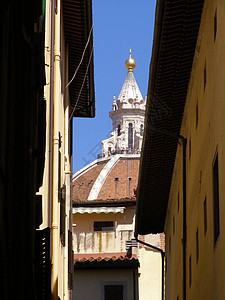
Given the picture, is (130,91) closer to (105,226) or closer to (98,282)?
(105,226)

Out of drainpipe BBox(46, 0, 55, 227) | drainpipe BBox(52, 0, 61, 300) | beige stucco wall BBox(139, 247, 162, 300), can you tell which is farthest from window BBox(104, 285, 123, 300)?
drainpipe BBox(46, 0, 55, 227)

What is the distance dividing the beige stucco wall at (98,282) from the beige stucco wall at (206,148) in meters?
15.2

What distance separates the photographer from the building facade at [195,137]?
43.2 feet

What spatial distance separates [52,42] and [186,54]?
2527 millimetres

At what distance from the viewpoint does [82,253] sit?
4084cm

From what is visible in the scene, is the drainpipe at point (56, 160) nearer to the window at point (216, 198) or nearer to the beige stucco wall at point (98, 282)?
the window at point (216, 198)

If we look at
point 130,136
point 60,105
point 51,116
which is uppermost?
point 130,136

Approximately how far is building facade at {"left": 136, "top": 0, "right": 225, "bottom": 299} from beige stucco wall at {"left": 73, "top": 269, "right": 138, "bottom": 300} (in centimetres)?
1033

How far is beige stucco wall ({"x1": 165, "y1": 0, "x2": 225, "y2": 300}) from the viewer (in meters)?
12.6

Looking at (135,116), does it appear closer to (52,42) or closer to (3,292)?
(52,42)

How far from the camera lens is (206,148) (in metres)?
15.1

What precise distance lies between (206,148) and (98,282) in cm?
2161

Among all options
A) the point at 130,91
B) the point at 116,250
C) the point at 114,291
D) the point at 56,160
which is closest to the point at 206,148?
the point at 56,160

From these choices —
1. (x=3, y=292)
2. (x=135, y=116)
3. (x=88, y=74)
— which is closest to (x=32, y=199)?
(x=3, y=292)
